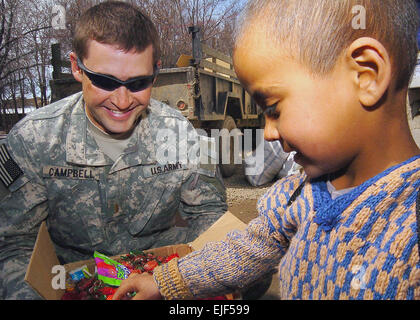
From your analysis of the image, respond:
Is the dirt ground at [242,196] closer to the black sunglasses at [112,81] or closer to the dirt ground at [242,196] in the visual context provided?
the dirt ground at [242,196]

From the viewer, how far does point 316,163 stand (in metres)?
0.96

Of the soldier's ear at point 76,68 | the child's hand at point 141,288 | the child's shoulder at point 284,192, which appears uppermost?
the soldier's ear at point 76,68

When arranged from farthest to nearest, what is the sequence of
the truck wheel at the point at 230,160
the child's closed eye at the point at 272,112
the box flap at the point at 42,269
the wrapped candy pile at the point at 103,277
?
the truck wheel at the point at 230,160 < the wrapped candy pile at the point at 103,277 < the box flap at the point at 42,269 < the child's closed eye at the point at 272,112

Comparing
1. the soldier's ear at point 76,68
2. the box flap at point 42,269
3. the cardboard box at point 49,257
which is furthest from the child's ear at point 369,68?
the soldier's ear at point 76,68

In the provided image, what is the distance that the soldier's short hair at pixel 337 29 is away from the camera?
33.3 inches

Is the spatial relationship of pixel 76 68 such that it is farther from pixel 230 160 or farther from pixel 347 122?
pixel 230 160

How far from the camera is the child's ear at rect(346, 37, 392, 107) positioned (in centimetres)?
84

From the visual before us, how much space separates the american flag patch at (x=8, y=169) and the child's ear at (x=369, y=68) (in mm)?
1776

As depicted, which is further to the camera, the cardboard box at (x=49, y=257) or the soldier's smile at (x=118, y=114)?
the soldier's smile at (x=118, y=114)

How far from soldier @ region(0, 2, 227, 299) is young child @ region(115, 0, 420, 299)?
3.53 ft

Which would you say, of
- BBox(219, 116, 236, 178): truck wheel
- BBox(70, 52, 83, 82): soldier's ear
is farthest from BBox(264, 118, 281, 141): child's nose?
BBox(219, 116, 236, 178): truck wheel

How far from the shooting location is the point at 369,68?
2.82 ft

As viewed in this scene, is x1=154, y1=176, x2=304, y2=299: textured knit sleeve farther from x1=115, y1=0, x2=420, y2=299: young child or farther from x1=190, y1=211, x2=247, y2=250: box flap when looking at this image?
x1=190, y1=211, x2=247, y2=250: box flap

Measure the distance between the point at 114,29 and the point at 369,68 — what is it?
1436 millimetres
